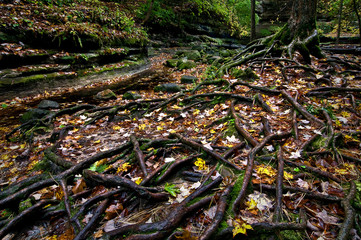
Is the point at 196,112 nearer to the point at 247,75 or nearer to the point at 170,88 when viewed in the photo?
the point at 247,75

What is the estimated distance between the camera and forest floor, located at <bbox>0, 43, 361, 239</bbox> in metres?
1.42

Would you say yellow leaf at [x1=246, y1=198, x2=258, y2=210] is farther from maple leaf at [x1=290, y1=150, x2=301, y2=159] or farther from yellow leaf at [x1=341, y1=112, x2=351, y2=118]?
yellow leaf at [x1=341, y1=112, x2=351, y2=118]

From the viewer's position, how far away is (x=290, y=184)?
68.0 inches

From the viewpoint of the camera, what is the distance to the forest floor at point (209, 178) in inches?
55.8

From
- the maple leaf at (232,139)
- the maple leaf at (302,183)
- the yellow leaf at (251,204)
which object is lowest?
the yellow leaf at (251,204)

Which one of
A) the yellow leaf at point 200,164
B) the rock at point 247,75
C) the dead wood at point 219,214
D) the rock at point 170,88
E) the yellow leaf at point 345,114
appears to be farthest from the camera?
the rock at point 170,88

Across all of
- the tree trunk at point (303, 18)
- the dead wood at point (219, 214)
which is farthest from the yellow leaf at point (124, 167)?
the tree trunk at point (303, 18)

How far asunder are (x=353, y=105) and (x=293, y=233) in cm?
289

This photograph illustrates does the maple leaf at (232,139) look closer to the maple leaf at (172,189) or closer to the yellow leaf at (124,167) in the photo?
the maple leaf at (172,189)

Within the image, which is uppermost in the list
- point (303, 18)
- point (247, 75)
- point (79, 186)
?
point (303, 18)

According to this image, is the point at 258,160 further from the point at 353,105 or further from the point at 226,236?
the point at 353,105

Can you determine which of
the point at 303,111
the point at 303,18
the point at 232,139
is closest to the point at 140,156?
the point at 232,139

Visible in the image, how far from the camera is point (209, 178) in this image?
1.89 m

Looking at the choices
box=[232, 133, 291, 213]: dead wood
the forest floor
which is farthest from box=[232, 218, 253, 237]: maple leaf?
box=[232, 133, 291, 213]: dead wood
